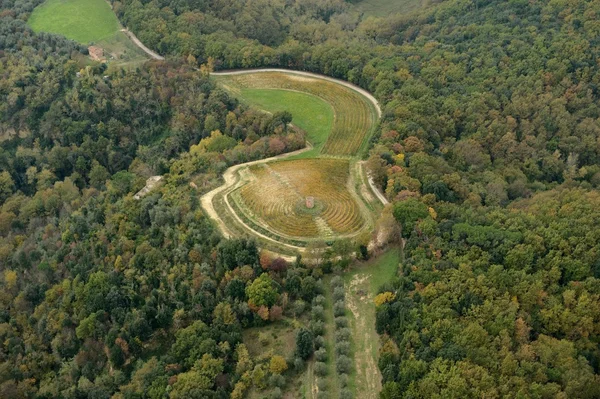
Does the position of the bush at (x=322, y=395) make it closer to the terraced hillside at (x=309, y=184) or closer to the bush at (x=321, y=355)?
the bush at (x=321, y=355)

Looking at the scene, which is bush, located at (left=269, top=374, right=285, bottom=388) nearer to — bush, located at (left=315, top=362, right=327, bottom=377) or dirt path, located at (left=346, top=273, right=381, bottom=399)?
bush, located at (left=315, top=362, right=327, bottom=377)

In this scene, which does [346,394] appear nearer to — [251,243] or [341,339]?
[341,339]

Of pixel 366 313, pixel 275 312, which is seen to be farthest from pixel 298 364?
pixel 366 313

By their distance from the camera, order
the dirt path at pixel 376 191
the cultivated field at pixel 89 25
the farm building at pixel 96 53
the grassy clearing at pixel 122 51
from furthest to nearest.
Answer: the cultivated field at pixel 89 25 → the farm building at pixel 96 53 → the grassy clearing at pixel 122 51 → the dirt path at pixel 376 191

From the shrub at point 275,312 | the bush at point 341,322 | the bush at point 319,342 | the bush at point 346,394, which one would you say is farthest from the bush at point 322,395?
the shrub at point 275,312

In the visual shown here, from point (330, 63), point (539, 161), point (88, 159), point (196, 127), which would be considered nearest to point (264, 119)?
point (196, 127)
